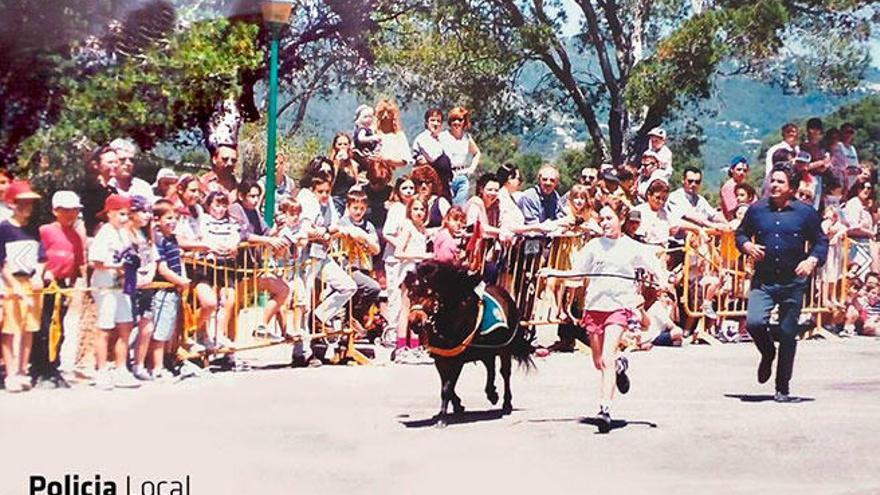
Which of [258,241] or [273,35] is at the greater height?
[273,35]

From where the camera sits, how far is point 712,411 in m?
5.92

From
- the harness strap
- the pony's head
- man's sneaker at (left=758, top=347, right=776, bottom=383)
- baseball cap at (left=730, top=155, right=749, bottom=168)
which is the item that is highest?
baseball cap at (left=730, top=155, right=749, bottom=168)

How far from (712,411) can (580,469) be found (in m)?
0.57

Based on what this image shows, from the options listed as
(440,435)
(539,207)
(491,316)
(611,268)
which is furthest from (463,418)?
(539,207)

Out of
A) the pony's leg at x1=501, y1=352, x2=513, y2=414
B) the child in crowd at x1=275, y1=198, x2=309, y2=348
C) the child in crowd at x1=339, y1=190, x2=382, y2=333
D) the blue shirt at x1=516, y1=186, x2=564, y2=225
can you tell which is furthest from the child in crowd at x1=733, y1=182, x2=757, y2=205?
the child in crowd at x1=275, y1=198, x2=309, y2=348

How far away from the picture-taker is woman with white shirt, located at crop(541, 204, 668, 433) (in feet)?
19.2

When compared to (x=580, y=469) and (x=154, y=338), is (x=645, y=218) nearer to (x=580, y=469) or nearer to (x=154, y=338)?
(x=580, y=469)

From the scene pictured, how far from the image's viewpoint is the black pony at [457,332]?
5.79 m

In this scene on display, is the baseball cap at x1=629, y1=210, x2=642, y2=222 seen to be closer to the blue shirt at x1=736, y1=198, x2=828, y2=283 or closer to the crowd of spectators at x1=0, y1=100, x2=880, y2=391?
the crowd of spectators at x1=0, y1=100, x2=880, y2=391

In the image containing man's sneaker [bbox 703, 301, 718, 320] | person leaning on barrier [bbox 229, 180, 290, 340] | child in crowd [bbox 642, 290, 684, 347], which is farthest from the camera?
man's sneaker [bbox 703, 301, 718, 320]

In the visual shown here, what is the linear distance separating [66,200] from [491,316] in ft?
4.74

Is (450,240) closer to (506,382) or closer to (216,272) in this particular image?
(506,382)

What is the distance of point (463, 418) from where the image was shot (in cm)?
579

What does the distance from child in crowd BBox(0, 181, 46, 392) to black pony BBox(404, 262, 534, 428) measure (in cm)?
125
